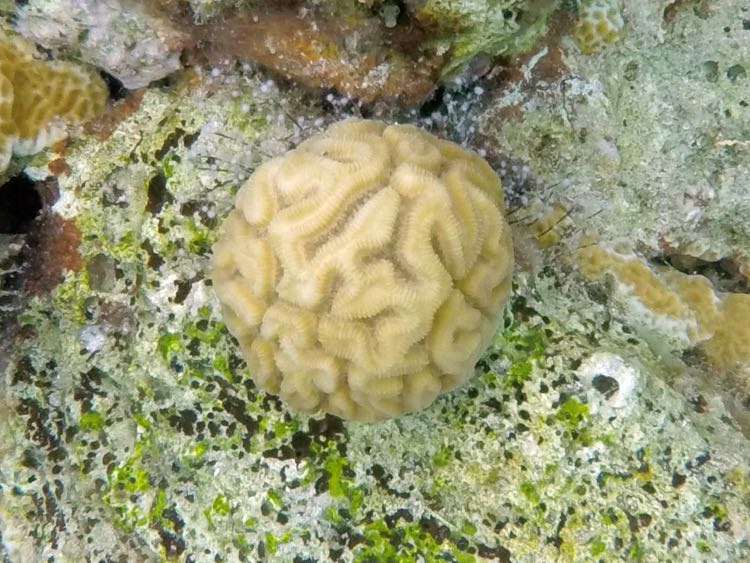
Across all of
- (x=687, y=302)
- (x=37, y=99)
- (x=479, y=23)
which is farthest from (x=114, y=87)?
(x=687, y=302)

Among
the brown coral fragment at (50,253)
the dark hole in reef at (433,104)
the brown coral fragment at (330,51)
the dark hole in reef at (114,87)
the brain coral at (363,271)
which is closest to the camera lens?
the brain coral at (363,271)

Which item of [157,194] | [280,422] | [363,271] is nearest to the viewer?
[363,271]

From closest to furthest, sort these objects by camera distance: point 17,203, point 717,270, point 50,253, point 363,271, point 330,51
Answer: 1. point 363,271
2. point 330,51
3. point 50,253
4. point 17,203
5. point 717,270

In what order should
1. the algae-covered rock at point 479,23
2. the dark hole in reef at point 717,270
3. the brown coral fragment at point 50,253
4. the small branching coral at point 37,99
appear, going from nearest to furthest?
the algae-covered rock at point 479,23, the small branching coral at point 37,99, the brown coral fragment at point 50,253, the dark hole in reef at point 717,270

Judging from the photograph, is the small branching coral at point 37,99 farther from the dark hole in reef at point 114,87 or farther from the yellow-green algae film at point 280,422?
the yellow-green algae film at point 280,422

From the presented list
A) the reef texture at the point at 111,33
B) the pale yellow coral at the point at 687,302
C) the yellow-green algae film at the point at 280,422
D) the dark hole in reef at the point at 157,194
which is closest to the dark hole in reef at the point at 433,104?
the yellow-green algae film at the point at 280,422

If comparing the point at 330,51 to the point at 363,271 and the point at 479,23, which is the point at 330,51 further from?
the point at 363,271
